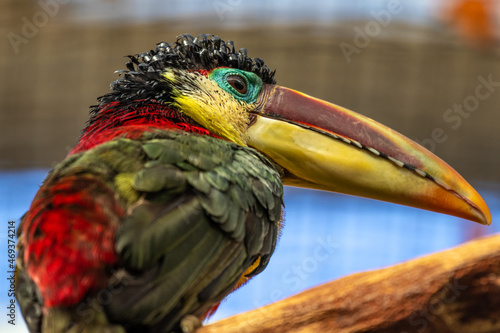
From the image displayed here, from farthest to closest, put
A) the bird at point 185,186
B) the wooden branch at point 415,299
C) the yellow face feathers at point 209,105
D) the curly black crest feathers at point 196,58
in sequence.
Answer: the curly black crest feathers at point 196,58, the yellow face feathers at point 209,105, the wooden branch at point 415,299, the bird at point 185,186

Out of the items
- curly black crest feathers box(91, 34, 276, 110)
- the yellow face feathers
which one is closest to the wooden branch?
the yellow face feathers

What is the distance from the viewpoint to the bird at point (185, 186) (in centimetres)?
191

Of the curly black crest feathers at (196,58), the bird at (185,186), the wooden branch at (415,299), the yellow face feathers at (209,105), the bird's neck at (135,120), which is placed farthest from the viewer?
the curly black crest feathers at (196,58)

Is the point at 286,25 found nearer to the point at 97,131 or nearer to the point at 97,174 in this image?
the point at 97,131

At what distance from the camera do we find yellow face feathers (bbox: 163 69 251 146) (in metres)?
2.76

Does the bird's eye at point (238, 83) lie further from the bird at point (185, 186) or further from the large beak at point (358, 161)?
the large beak at point (358, 161)

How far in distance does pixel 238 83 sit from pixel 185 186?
0.93 meters

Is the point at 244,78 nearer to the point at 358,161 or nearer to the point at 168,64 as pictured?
the point at 168,64

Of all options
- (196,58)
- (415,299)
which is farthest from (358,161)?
(196,58)

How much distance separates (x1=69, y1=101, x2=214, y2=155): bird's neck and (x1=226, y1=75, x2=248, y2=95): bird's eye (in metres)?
0.30

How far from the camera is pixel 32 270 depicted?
1950 mm

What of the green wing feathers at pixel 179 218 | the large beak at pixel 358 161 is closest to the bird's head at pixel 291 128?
the large beak at pixel 358 161

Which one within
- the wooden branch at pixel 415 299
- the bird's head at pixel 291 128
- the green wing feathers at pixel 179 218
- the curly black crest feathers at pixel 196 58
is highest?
the curly black crest feathers at pixel 196 58

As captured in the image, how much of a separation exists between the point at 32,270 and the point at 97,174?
375 mm
